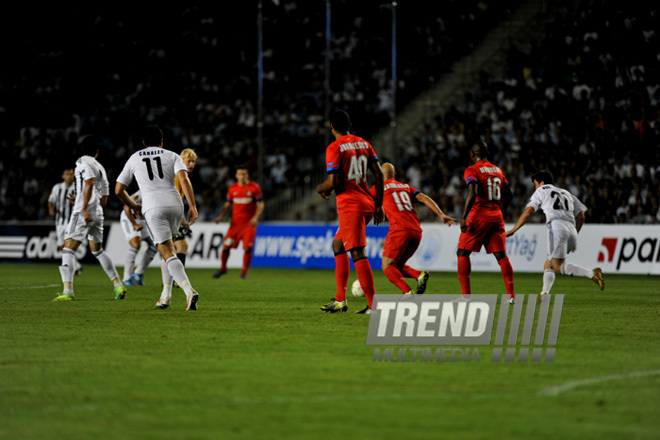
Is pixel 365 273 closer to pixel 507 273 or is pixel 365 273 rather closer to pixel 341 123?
pixel 341 123

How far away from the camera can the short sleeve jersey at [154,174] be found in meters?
12.3

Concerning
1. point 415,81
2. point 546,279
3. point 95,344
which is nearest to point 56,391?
point 95,344

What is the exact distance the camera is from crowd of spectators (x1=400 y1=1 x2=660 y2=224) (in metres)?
25.2

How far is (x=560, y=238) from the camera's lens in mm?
14922

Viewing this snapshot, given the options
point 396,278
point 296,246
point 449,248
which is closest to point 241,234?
point 296,246

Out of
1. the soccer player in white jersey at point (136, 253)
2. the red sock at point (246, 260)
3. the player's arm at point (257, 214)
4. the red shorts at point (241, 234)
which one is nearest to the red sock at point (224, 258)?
the red shorts at point (241, 234)

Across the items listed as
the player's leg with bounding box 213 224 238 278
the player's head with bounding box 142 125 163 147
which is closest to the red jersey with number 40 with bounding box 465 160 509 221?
the player's head with bounding box 142 125 163 147

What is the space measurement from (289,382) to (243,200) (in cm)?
1441

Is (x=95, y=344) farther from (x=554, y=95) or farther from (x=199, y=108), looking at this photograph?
(x=199, y=108)

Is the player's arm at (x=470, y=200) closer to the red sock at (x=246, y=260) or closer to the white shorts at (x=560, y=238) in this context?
the white shorts at (x=560, y=238)

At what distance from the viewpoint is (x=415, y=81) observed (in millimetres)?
31688

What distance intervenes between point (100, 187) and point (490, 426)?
32.3 ft

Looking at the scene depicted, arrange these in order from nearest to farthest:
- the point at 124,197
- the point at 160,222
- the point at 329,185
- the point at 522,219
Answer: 1. the point at 329,185
2. the point at 160,222
3. the point at 124,197
4. the point at 522,219

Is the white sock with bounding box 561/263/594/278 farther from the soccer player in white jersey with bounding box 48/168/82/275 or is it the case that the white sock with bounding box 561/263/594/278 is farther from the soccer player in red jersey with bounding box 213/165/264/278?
the soccer player in white jersey with bounding box 48/168/82/275
